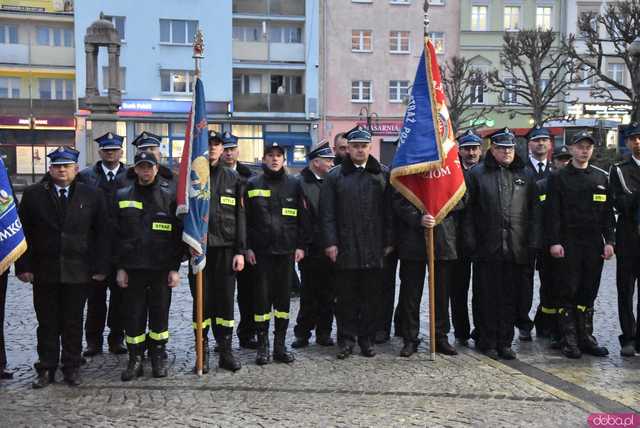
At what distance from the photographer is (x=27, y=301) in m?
11.0

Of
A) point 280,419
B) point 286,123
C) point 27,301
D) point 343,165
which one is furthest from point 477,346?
point 286,123

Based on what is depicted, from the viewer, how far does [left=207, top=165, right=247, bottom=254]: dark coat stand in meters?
7.39

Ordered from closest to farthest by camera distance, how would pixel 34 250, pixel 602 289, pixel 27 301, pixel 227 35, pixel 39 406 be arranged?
pixel 39 406
pixel 34 250
pixel 27 301
pixel 602 289
pixel 227 35

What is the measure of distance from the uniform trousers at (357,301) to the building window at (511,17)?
144 feet

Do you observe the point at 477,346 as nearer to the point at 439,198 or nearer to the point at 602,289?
the point at 439,198

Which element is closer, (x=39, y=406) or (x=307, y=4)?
(x=39, y=406)

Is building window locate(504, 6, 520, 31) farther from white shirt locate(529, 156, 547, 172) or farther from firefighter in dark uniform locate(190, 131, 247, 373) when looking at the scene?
firefighter in dark uniform locate(190, 131, 247, 373)

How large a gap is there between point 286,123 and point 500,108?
46.2ft

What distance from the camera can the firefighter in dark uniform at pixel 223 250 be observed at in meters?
7.40

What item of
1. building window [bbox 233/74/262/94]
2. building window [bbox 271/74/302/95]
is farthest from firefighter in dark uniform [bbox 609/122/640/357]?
building window [bbox 233/74/262/94]

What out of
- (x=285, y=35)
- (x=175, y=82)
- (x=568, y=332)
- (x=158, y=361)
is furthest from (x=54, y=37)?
(x=568, y=332)

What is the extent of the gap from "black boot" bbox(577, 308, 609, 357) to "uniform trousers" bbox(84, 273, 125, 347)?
16.8 feet

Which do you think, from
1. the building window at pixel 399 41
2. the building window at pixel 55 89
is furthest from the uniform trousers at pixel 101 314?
the building window at pixel 55 89

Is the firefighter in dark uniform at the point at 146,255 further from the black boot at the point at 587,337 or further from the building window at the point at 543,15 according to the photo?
the building window at the point at 543,15
